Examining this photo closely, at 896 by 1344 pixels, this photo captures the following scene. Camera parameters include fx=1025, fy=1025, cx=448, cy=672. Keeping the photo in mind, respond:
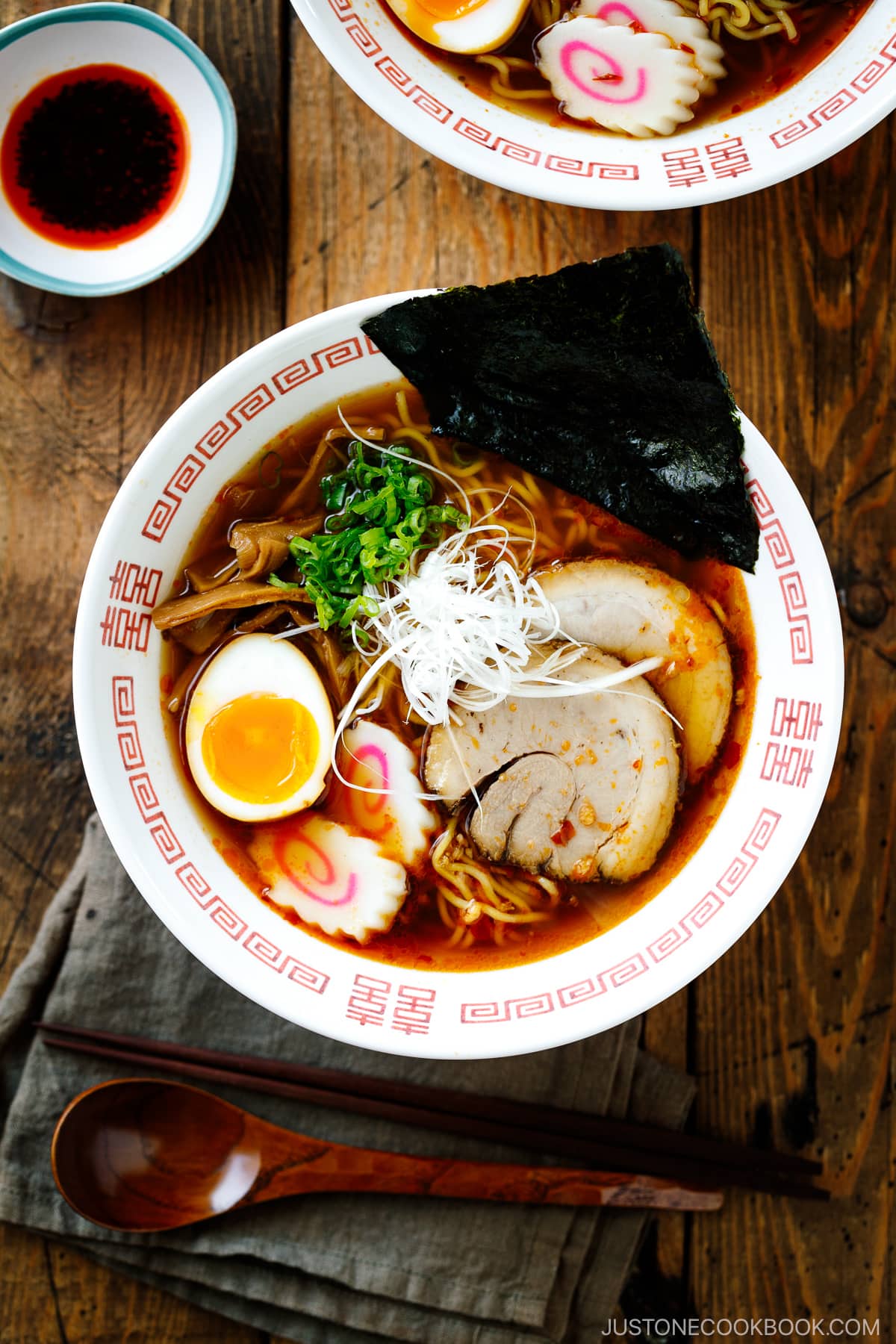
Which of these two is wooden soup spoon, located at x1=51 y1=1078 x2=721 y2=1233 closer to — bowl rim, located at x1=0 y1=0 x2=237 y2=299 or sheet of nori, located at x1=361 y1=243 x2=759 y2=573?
sheet of nori, located at x1=361 y1=243 x2=759 y2=573

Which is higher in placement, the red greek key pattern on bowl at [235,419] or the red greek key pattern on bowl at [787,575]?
the red greek key pattern on bowl at [787,575]

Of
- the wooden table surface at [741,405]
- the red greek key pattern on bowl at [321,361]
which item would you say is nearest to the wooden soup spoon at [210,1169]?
the wooden table surface at [741,405]

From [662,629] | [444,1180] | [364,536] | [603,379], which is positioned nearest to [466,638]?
[364,536]

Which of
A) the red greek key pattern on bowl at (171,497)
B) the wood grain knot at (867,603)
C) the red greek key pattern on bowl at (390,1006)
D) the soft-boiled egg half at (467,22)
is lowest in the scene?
the red greek key pattern on bowl at (390,1006)

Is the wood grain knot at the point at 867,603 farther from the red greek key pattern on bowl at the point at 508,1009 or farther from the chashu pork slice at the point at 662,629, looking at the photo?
the red greek key pattern on bowl at the point at 508,1009

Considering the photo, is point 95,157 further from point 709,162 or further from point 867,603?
point 867,603

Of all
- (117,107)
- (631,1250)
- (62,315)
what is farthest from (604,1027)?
(117,107)

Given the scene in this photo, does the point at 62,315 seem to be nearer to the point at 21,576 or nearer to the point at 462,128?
the point at 21,576
